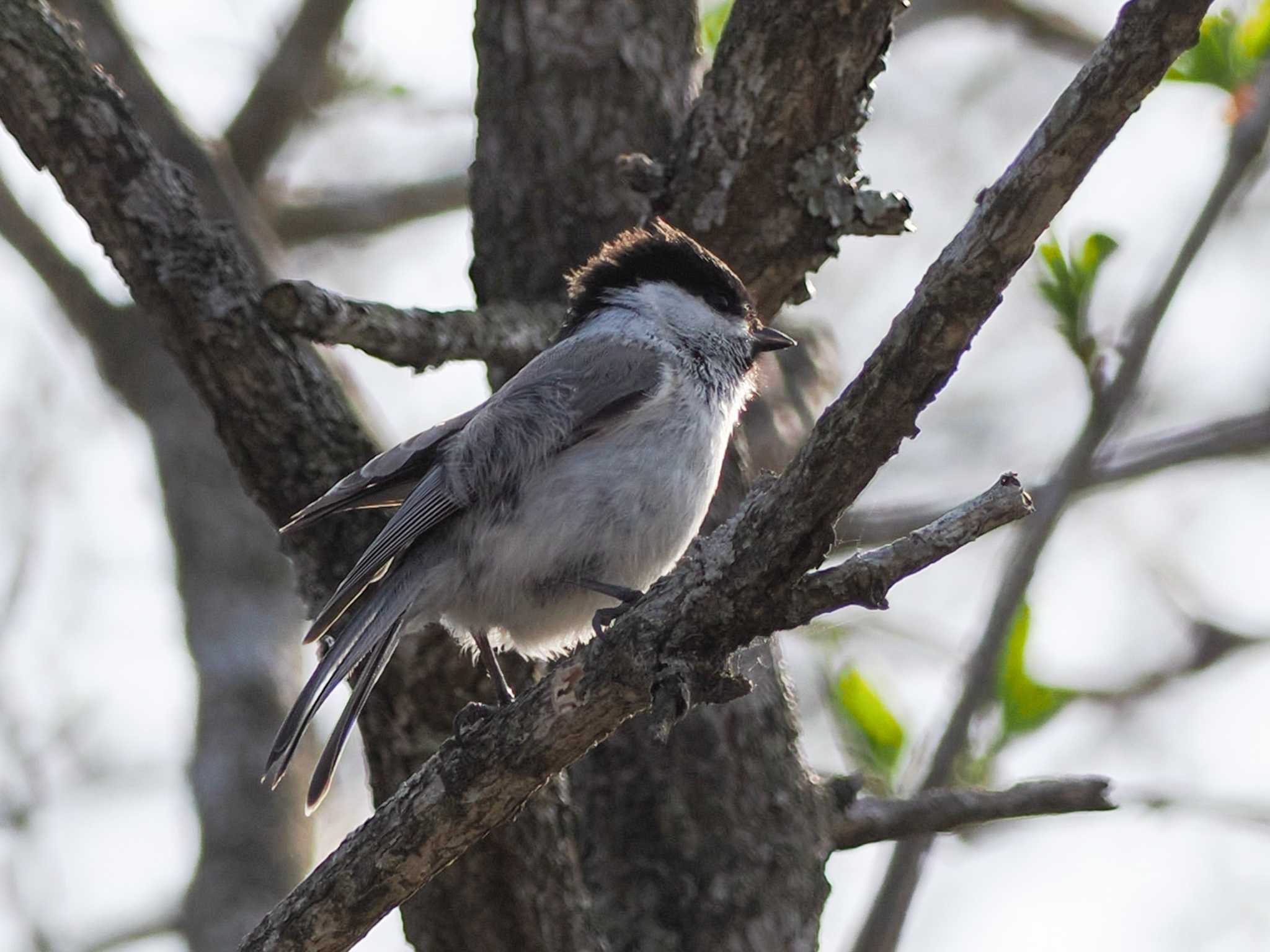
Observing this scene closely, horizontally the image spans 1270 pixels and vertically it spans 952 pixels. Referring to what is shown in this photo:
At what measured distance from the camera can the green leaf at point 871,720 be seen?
12.7 feet

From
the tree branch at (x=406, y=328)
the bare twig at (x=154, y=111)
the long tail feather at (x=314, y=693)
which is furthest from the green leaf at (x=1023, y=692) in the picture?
the bare twig at (x=154, y=111)

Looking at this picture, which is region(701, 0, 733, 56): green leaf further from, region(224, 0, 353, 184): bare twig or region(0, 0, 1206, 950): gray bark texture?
region(224, 0, 353, 184): bare twig

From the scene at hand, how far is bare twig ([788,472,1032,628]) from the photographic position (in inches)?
94.0

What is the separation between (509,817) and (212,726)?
232 cm

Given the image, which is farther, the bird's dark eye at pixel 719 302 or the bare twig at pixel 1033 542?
the bird's dark eye at pixel 719 302

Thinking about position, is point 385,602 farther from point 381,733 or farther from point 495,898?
point 495,898

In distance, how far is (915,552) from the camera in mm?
2408

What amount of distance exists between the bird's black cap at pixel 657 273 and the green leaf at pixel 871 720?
1023mm

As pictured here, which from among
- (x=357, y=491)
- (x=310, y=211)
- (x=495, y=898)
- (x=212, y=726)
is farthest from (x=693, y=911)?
(x=310, y=211)

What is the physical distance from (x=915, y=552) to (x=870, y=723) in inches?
62.2

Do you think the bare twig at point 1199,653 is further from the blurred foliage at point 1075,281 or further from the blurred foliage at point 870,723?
the blurred foliage at point 1075,281

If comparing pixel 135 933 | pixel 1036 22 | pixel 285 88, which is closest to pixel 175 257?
pixel 285 88

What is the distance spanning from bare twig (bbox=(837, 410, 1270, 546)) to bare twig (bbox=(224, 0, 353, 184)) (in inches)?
127

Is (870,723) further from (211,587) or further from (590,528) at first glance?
(211,587)
